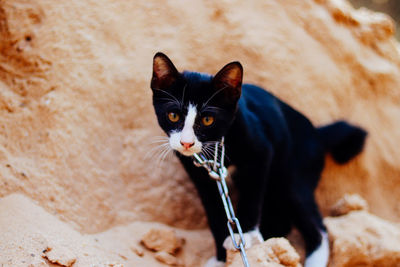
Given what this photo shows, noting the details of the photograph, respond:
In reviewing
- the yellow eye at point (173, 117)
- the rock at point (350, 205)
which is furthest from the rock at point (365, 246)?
the yellow eye at point (173, 117)

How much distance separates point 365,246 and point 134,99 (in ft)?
5.35

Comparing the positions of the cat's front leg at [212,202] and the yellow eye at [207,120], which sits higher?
the yellow eye at [207,120]

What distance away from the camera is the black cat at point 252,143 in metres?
1.82

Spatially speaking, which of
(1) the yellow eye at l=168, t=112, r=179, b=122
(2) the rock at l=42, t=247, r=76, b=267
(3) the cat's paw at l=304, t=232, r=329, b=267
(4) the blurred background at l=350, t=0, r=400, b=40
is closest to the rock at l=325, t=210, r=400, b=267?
(3) the cat's paw at l=304, t=232, r=329, b=267

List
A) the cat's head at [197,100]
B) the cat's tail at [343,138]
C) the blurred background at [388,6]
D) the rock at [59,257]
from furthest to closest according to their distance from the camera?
the blurred background at [388,6] → the cat's tail at [343,138] → the cat's head at [197,100] → the rock at [59,257]

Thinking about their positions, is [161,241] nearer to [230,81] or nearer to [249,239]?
[249,239]

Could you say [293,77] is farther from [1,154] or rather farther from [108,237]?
[1,154]

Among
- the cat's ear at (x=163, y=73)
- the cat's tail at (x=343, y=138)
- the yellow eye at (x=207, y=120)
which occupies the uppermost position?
the cat's ear at (x=163, y=73)

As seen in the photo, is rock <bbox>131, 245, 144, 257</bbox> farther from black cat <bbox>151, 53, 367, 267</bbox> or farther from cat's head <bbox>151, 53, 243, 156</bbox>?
cat's head <bbox>151, 53, 243, 156</bbox>

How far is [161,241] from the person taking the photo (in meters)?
2.03

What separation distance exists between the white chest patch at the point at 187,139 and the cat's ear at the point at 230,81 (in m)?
0.19

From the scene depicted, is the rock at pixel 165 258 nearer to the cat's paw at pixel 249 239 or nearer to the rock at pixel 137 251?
the rock at pixel 137 251

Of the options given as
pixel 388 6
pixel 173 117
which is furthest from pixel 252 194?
pixel 388 6

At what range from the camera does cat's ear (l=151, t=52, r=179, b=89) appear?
1853 millimetres
